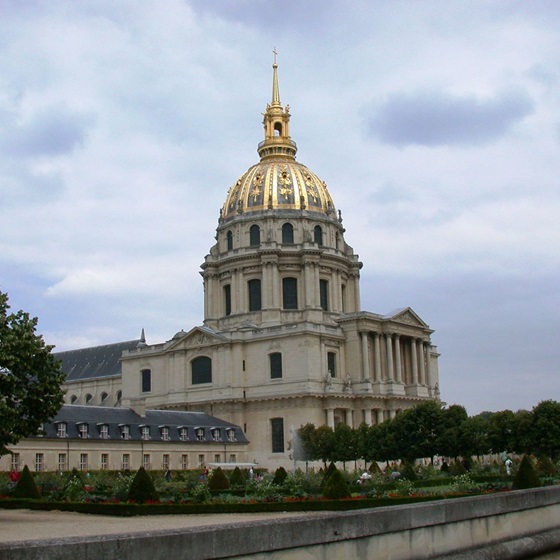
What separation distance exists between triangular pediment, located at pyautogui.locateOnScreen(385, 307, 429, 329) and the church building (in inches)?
5.9

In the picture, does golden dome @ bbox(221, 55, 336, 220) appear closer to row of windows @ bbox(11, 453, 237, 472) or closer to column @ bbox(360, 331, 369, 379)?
column @ bbox(360, 331, 369, 379)

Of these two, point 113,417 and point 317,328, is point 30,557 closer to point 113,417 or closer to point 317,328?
point 113,417

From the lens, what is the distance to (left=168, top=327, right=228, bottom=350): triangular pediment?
75.6 meters

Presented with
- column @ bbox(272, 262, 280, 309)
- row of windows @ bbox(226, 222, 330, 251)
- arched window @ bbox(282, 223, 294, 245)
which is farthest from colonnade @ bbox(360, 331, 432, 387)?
arched window @ bbox(282, 223, 294, 245)

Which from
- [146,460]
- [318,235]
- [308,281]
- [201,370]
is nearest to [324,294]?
[308,281]

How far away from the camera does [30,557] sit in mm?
7227

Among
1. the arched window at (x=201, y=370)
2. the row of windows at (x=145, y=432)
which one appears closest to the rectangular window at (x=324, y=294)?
the arched window at (x=201, y=370)

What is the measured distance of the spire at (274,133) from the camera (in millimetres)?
88062

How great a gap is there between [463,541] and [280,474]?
2546cm

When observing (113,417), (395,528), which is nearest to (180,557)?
(395,528)

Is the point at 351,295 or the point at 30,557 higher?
the point at 351,295

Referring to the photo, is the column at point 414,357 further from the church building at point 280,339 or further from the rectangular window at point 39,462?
the rectangular window at point 39,462

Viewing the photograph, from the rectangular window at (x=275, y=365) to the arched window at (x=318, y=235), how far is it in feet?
49.1

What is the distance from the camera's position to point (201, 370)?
76875mm
